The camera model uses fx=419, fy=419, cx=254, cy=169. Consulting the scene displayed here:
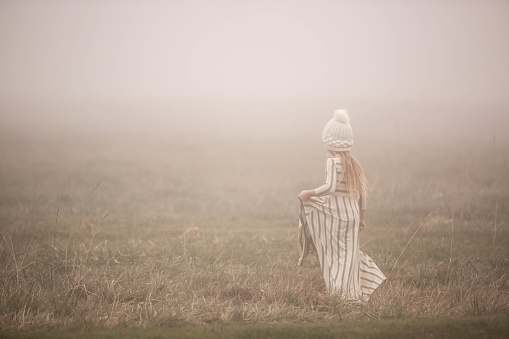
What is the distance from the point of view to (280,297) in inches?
213

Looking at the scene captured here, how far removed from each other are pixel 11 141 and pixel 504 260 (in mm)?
26806

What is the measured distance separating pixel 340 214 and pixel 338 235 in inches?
10.3

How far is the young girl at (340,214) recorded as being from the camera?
5047 millimetres

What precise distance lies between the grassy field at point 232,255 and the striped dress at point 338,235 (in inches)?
9.0

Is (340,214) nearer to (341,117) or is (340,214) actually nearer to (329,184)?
(329,184)

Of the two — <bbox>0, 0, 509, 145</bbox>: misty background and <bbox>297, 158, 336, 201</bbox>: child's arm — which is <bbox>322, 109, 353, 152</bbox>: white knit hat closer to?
<bbox>297, 158, 336, 201</bbox>: child's arm

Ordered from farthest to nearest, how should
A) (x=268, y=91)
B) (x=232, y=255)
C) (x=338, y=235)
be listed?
(x=268, y=91), (x=232, y=255), (x=338, y=235)

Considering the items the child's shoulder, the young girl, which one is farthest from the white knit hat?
the child's shoulder

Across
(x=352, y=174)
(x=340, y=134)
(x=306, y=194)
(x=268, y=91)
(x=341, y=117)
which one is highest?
(x=268, y=91)

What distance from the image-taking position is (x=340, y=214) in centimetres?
512

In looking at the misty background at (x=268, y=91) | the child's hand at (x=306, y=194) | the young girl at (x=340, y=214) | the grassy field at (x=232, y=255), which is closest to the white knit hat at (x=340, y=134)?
the young girl at (x=340, y=214)

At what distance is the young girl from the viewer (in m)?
5.05

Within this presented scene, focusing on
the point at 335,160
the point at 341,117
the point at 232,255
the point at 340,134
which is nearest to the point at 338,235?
the point at 335,160

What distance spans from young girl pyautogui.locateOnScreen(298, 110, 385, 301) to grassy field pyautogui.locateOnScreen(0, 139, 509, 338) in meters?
0.27
